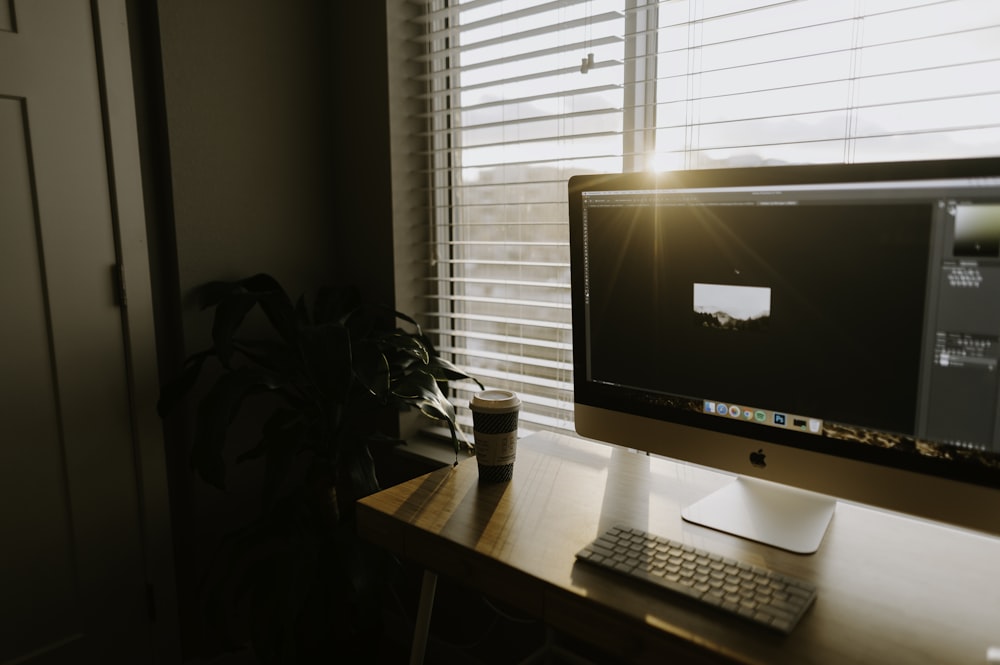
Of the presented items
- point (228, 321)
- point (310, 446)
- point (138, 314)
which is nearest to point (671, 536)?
point (310, 446)

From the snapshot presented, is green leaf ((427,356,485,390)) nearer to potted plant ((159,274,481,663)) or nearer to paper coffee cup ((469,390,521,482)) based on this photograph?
potted plant ((159,274,481,663))

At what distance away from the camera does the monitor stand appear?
1.03m

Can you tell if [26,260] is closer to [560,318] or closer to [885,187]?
[560,318]

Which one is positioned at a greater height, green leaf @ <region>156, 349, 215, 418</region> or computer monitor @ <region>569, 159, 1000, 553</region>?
computer monitor @ <region>569, 159, 1000, 553</region>

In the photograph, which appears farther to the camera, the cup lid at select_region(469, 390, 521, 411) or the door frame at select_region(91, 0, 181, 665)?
the door frame at select_region(91, 0, 181, 665)

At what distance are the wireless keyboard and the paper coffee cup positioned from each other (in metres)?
0.30

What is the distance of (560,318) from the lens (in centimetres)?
175

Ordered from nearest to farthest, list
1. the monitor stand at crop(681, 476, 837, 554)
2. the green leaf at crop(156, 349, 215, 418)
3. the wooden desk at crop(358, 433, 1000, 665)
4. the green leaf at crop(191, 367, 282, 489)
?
the wooden desk at crop(358, 433, 1000, 665), the monitor stand at crop(681, 476, 837, 554), the green leaf at crop(191, 367, 282, 489), the green leaf at crop(156, 349, 215, 418)

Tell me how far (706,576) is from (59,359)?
1.56 m

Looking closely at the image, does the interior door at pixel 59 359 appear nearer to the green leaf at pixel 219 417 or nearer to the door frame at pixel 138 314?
the door frame at pixel 138 314

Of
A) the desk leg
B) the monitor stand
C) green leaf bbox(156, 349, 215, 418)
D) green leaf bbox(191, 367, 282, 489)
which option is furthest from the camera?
green leaf bbox(156, 349, 215, 418)

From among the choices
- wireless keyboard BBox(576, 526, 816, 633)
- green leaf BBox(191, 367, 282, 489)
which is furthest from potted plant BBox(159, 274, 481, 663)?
wireless keyboard BBox(576, 526, 816, 633)

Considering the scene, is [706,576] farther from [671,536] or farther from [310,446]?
[310,446]

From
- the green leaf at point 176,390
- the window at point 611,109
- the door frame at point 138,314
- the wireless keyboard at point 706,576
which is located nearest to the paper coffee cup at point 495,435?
the wireless keyboard at point 706,576
